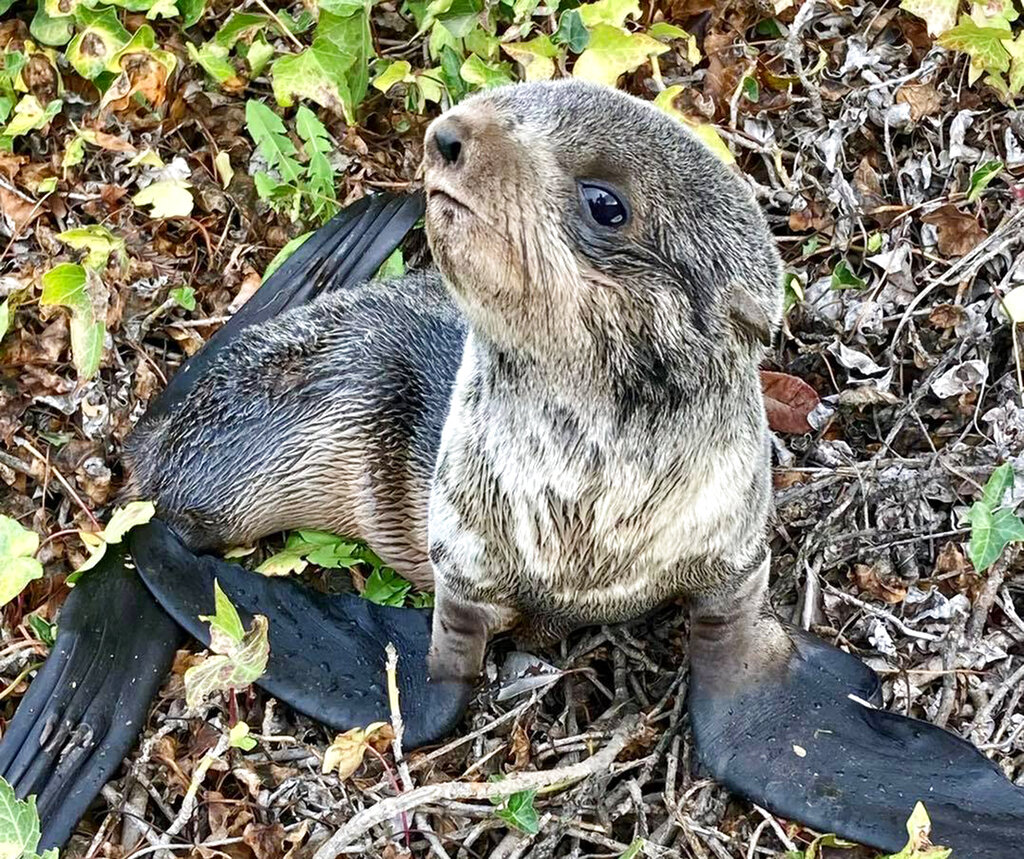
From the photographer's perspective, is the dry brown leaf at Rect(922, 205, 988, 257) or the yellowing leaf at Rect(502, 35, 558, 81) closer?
the dry brown leaf at Rect(922, 205, 988, 257)

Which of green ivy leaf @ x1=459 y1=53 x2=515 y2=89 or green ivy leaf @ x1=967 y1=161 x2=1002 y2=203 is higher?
green ivy leaf @ x1=459 y1=53 x2=515 y2=89

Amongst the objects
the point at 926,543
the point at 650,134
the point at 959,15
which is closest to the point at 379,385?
the point at 650,134

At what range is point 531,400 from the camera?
279 cm

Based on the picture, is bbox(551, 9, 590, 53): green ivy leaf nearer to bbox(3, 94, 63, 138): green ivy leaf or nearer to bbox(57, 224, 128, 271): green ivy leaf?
bbox(57, 224, 128, 271): green ivy leaf

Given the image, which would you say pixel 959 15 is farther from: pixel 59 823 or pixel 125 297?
pixel 59 823

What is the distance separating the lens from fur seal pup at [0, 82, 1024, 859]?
2.50 m

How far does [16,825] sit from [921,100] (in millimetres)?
3824

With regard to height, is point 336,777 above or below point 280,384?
below

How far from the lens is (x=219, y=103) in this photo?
4762 mm

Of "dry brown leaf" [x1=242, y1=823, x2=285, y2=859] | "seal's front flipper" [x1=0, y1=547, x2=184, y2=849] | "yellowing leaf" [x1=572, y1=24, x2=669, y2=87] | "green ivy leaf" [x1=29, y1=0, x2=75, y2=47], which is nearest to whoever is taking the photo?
"dry brown leaf" [x1=242, y1=823, x2=285, y2=859]

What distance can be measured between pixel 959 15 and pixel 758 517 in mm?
2384

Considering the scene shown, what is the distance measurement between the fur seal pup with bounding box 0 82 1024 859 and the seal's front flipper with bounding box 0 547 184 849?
0.35 feet

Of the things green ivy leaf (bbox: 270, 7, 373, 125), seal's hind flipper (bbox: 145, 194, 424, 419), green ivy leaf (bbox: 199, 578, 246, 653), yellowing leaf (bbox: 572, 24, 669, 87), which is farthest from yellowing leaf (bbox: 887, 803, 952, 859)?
green ivy leaf (bbox: 270, 7, 373, 125)

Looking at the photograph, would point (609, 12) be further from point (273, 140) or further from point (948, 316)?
point (948, 316)
